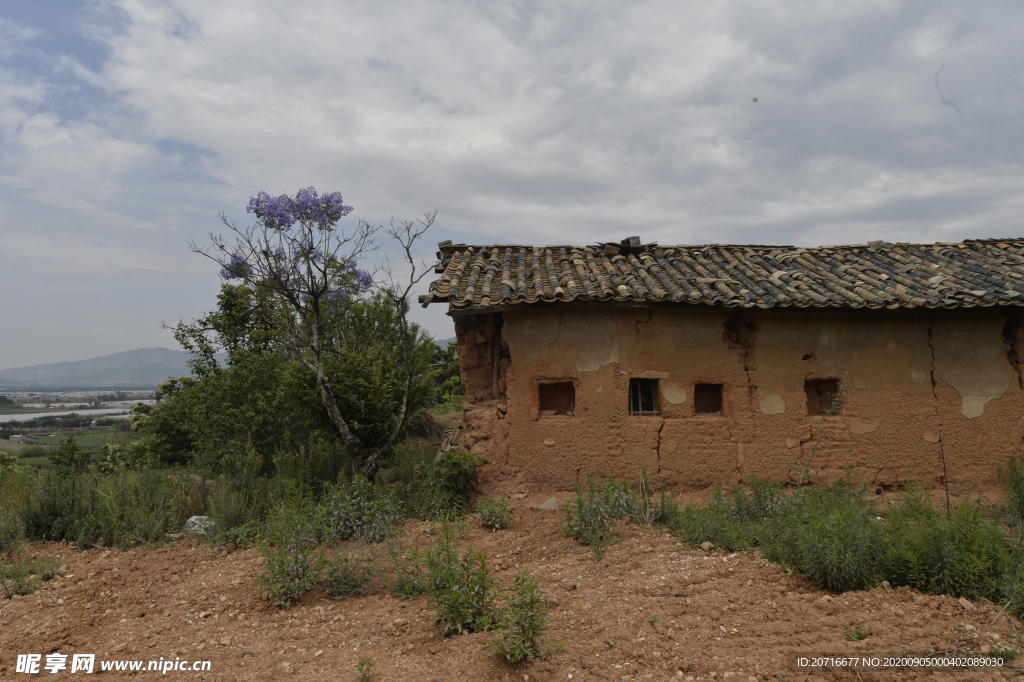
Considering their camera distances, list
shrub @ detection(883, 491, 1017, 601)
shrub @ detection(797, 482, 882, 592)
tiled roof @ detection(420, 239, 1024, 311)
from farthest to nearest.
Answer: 1. tiled roof @ detection(420, 239, 1024, 311)
2. shrub @ detection(797, 482, 882, 592)
3. shrub @ detection(883, 491, 1017, 601)

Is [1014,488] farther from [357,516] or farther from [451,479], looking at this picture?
[357,516]

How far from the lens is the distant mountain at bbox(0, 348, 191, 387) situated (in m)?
124

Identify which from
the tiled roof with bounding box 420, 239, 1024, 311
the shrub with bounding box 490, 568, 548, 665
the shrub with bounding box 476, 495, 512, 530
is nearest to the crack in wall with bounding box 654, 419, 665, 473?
the tiled roof with bounding box 420, 239, 1024, 311

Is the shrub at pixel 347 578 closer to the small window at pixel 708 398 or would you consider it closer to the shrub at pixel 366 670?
the shrub at pixel 366 670

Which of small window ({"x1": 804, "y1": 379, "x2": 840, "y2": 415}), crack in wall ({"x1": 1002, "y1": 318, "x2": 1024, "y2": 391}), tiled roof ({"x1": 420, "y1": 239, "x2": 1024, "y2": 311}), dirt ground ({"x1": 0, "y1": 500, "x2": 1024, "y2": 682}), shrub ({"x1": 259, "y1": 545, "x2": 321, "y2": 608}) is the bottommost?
dirt ground ({"x1": 0, "y1": 500, "x2": 1024, "y2": 682})

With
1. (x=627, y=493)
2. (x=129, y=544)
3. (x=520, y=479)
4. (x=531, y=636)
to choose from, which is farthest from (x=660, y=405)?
(x=129, y=544)

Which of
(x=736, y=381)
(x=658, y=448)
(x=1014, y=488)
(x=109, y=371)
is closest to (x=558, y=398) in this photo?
(x=658, y=448)

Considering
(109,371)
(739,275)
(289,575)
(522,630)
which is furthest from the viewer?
(109,371)

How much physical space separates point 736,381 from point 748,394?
25cm

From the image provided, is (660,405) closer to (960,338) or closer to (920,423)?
(920,423)

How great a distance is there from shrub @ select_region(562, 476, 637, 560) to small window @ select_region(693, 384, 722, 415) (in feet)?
5.74

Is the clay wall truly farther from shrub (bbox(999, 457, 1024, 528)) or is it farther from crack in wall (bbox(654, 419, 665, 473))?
shrub (bbox(999, 457, 1024, 528))

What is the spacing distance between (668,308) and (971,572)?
14.3ft

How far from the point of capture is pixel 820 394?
8.23 meters
